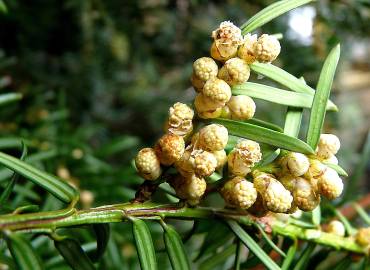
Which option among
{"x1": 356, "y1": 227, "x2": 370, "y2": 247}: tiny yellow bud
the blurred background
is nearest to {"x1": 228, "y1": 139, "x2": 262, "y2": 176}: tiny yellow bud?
{"x1": 356, "y1": 227, "x2": 370, "y2": 247}: tiny yellow bud

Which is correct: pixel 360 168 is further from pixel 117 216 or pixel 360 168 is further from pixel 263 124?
pixel 117 216

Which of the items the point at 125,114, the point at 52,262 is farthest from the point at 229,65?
the point at 125,114

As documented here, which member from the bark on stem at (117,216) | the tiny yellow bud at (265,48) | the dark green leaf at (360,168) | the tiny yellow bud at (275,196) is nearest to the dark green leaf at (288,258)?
the bark on stem at (117,216)

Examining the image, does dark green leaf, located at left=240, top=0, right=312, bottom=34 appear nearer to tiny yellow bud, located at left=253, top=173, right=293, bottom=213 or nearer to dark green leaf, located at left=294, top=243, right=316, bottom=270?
tiny yellow bud, located at left=253, top=173, right=293, bottom=213

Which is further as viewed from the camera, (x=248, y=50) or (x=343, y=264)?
(x=343, y=264)

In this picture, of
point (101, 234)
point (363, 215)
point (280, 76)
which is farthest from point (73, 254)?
point (363, 215)

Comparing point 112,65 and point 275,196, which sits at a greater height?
point 112,65

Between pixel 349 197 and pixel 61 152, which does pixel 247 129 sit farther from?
pixel 61 152
